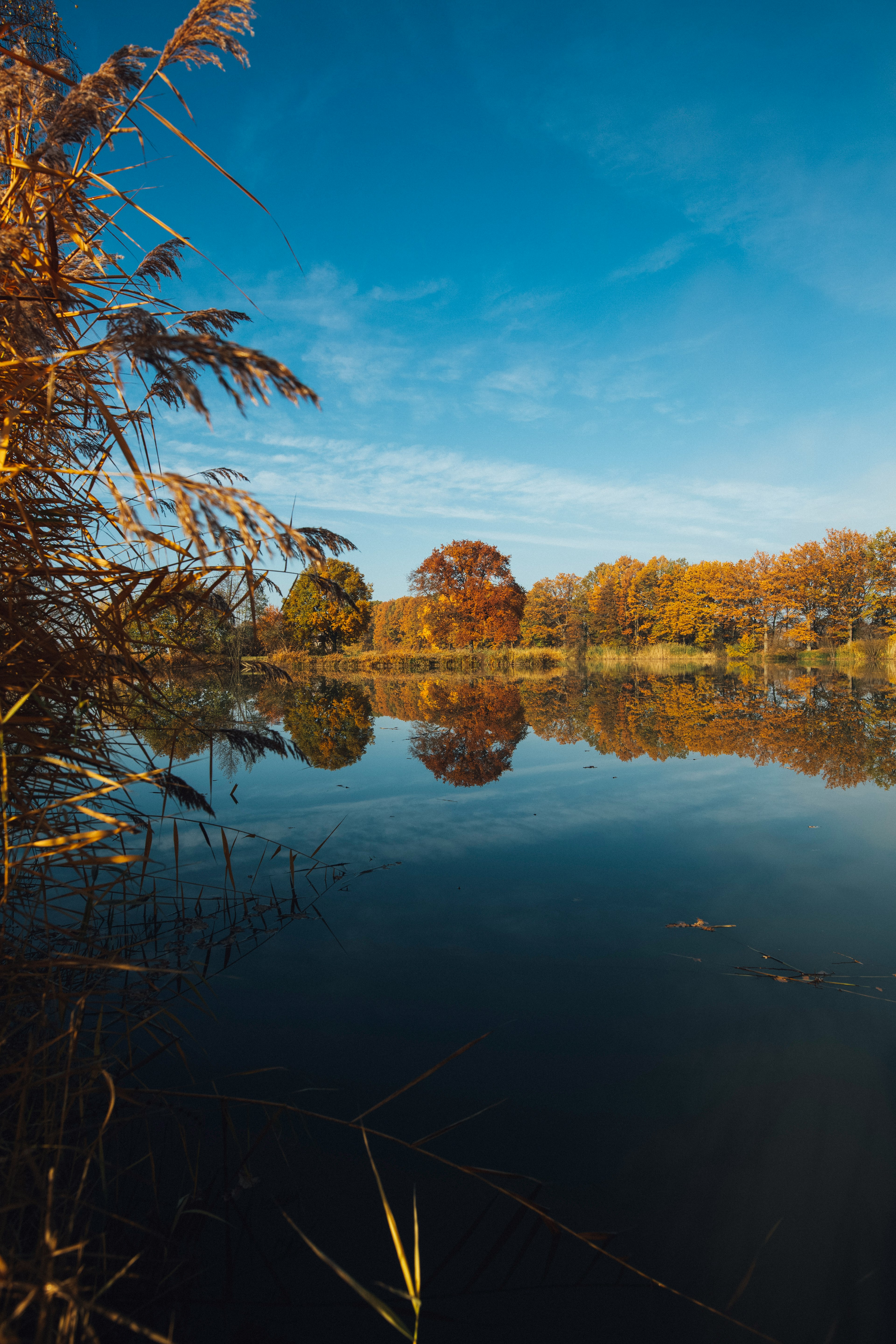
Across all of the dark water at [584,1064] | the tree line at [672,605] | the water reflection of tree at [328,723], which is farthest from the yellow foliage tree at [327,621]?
the dark water at [584,1064]

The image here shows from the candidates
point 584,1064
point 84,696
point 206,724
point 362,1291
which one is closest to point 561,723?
point 206,724

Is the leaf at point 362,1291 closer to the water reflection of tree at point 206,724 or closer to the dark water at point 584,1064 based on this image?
the dark water at point 584,1064

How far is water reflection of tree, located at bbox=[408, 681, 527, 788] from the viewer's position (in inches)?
284

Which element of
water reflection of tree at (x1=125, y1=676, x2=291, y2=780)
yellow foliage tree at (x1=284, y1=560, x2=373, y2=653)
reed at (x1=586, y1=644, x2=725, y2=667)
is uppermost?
yellow foliage tree at (x1=284, y1=560, x2=373, y2=653)

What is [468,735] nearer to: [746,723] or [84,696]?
[746,723]

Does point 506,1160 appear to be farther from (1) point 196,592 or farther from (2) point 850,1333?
(1) point 196,592

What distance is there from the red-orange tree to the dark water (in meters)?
32.9

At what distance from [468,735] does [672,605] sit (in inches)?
1794

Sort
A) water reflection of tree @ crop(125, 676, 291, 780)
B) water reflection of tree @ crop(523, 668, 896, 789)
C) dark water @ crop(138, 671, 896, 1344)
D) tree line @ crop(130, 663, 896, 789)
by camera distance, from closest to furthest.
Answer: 1. dark water @ crop(138, 671, 896, 1344)
2. water reflection of tree @ crop(125, 676, 291, 780)
3. tree line @ crop(130, 663, 896, 789)
4. water reflection of tree @ crop(523, 668, 896, 789)

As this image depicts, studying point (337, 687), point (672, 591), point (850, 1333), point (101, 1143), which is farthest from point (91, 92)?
point (672, 591)

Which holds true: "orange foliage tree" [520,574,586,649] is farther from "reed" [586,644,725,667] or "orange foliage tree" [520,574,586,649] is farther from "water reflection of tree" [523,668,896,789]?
"water reflection of tree" [523,668,896,789]

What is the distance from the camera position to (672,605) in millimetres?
50562

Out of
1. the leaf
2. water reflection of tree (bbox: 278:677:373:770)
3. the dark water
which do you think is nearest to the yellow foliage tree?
water reflection of tree (bbox: 278:677:373:770)

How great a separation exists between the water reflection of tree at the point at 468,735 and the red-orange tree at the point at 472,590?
20981mm
